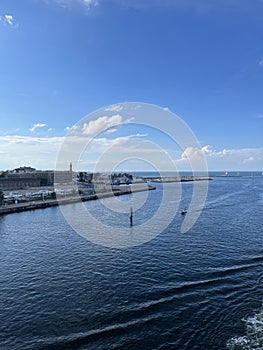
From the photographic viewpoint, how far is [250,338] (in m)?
12.2

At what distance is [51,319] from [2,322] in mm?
2428

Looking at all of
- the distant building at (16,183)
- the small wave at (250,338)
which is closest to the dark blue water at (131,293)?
the small wave at (250,338)

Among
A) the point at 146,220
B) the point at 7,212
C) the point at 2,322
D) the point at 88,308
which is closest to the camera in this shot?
the point at 2,322

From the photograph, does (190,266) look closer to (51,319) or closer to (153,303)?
(153,303)

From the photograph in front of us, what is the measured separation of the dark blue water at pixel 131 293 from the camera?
40.8ft

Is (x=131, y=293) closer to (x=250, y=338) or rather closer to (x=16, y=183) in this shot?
(x=250, y=338)

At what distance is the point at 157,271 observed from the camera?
64.4ft

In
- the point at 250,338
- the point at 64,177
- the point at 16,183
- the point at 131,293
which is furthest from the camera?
the point at 64,177

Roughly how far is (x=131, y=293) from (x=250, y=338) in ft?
22.3

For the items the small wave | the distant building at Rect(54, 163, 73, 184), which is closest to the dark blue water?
the small wave

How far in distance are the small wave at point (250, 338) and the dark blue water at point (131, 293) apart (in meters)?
0.09

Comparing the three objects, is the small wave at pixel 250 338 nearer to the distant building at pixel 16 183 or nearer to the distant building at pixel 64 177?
the distant building at pixel 16 183

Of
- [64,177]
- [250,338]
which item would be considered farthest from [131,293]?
[64,177]

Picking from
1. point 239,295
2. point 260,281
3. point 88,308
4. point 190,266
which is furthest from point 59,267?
point 260,281
